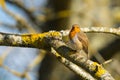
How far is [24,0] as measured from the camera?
4.91 metres

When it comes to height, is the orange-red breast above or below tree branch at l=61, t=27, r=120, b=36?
below

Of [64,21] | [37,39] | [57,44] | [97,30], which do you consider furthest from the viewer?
[64,21]

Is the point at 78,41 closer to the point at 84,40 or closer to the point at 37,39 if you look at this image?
the point at 84,40

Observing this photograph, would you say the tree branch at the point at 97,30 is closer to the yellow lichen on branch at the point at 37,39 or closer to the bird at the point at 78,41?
the yellow lichen on branch at the point at 37,39

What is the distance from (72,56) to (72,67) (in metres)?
0.17

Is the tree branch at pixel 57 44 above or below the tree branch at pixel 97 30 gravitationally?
below

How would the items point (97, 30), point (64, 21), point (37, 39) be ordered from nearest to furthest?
point (37, 39) < point (97, 30) < point (64, 21)

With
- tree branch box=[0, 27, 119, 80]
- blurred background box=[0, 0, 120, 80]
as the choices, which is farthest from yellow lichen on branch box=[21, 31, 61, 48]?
blurred background box=[0, 0, 120, 80]

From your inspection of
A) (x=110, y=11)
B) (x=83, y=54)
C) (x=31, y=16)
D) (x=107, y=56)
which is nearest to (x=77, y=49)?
(x=83, y=54)

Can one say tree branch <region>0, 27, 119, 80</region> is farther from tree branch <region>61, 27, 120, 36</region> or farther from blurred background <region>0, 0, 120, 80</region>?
blurred background <region>0, 0, 120, 80</region>

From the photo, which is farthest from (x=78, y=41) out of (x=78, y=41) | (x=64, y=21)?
(x=64, y=21)

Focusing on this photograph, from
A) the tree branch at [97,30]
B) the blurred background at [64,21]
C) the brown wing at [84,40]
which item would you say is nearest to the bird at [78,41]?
the brown wing at [84,40]

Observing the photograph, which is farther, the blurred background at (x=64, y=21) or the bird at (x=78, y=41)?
the blurred background at (x=64, y=21)

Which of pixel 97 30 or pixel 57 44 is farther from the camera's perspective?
pixel 97 30
